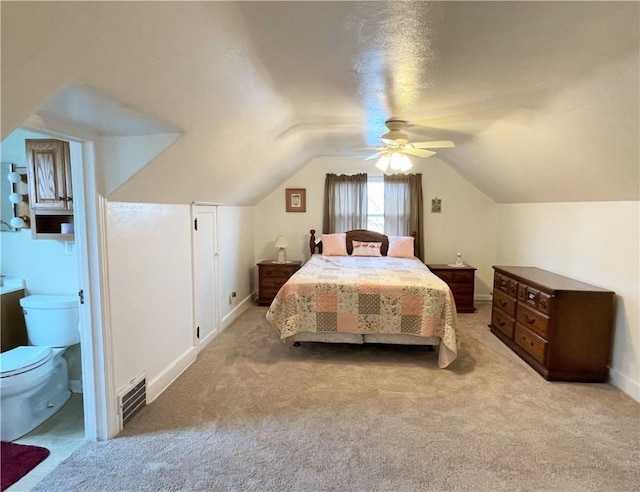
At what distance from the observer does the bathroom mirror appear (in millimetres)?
2865

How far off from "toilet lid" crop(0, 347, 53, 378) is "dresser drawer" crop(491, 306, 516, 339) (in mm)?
4027

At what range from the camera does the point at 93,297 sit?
2.22 m

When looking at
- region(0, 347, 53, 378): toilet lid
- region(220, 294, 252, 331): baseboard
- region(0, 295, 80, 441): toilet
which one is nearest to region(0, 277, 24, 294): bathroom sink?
region(0, 295, 80, 441): toilet

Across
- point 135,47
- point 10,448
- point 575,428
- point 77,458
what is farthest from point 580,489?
point 10,448

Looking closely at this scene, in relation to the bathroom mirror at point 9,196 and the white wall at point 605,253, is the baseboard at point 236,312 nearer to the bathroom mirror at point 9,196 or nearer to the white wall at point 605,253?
the bathroom mirror at point 9,196

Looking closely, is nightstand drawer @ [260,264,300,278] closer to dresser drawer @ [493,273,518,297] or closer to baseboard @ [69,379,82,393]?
dresser drawer @ [493,273,518,297]

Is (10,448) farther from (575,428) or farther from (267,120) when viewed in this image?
(575,428)

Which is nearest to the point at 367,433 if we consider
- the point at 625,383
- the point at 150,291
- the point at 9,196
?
the point at 150,291

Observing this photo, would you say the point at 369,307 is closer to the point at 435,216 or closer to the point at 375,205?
the point at 375,205

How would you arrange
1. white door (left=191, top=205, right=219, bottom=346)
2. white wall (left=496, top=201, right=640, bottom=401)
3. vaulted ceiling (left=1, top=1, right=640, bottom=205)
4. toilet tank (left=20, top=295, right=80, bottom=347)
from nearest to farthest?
vaulted ceiling (left=1, top=1, right=640, bottom=205)
toilet tank (left=20, top=295, right=80, bottom=347)
white wall (left=496, top=201, right=640, bottom=401)
white door (left=191, top=205, right=219, bottom=346)

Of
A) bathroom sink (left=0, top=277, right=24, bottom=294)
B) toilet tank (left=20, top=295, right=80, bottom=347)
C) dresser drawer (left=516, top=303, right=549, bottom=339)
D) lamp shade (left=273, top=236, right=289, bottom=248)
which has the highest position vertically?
lamp shade (left=273, top=236, right=289, bottom=248)

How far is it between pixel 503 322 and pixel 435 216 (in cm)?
220

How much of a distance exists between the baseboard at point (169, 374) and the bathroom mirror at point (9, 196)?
165cm

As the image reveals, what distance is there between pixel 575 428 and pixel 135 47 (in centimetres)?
323
